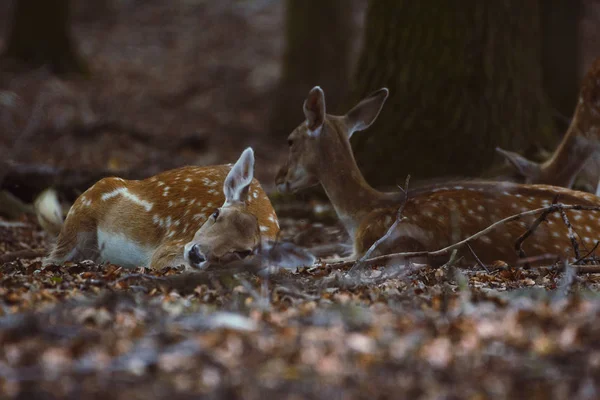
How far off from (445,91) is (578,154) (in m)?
1.26

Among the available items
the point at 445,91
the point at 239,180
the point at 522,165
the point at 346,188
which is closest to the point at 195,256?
the point at 239,180

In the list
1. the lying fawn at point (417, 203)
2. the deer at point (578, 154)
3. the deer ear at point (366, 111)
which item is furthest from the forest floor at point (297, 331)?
the deer at point (578, 154)

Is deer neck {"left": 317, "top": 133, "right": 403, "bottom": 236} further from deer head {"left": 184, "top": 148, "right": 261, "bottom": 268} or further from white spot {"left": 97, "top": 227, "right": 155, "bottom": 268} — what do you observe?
white spot {"left": 97, "top": 227, "right": 155, "bottom": 268}

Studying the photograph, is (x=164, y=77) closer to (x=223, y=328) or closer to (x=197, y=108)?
(x=197, y=108)

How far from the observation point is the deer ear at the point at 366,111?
705cm

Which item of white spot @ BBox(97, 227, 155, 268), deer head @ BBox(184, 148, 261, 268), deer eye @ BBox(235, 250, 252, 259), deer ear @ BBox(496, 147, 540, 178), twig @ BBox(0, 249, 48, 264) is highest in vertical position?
deer head @ BBox(184, 148, 261, 268)

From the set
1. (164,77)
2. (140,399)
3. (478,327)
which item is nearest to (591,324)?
(478,327)

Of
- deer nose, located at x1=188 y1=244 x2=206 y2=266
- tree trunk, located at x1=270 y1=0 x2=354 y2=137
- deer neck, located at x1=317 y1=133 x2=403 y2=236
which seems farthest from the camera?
tree trunk, located at x1=270 y1=0 x2=354 y2=137

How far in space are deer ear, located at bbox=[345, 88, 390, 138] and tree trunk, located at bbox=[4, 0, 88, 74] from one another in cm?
1220

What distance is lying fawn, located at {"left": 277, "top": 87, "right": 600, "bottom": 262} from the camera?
620cm

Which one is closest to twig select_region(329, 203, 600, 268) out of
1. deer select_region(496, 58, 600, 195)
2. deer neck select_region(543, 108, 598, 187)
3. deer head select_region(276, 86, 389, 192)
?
deer head select_region(276, 86, 389, 192)

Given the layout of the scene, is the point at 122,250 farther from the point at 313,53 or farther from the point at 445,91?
the point at 313,53

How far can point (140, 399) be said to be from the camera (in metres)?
3.06

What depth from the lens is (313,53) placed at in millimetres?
16172
